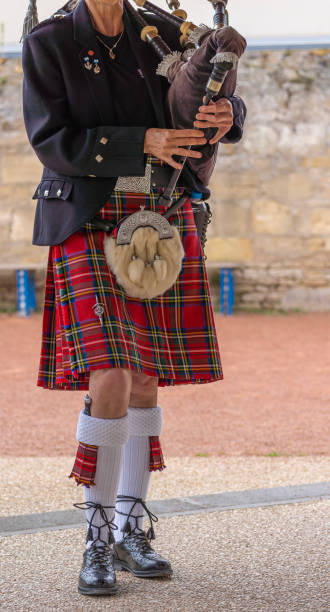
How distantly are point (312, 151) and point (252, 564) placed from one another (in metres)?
7.98

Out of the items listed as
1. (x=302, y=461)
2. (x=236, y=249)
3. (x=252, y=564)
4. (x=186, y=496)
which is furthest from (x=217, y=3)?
(x=236, y=249)

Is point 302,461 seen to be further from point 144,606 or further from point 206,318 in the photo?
point 144,606

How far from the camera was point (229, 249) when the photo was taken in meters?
9.62

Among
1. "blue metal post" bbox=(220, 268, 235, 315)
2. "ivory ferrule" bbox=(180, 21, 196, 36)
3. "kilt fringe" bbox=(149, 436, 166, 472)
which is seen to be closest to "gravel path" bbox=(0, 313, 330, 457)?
"blue metal post" bbox=(220, 268, 235, 315)

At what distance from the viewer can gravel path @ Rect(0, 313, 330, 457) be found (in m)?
3.99

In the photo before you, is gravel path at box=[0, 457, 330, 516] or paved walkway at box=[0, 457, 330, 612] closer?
paved walkway at box=[0, 457, 330, 612]

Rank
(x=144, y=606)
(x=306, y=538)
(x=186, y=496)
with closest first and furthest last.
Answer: (x=144, y=606)
(x=306, y=538)
(x=186, y=496)

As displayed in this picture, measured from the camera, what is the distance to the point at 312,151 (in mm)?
9539

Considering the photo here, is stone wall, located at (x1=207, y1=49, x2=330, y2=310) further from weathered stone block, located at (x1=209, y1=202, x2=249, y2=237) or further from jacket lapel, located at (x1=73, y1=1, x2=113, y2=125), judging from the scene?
jacket lapel, located at (x1=73, y1=1, x2=113, y2=125)

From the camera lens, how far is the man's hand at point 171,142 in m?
1.97

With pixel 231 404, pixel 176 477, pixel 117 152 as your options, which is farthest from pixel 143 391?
pixel 231 404

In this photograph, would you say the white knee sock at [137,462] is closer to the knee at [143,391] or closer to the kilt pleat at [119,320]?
the knee at [143,391]

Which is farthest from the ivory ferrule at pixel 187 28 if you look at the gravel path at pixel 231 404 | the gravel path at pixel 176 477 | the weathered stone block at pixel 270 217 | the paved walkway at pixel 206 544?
the weathered stone block at pixel 270 217

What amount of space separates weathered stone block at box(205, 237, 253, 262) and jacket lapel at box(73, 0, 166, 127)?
752cm
